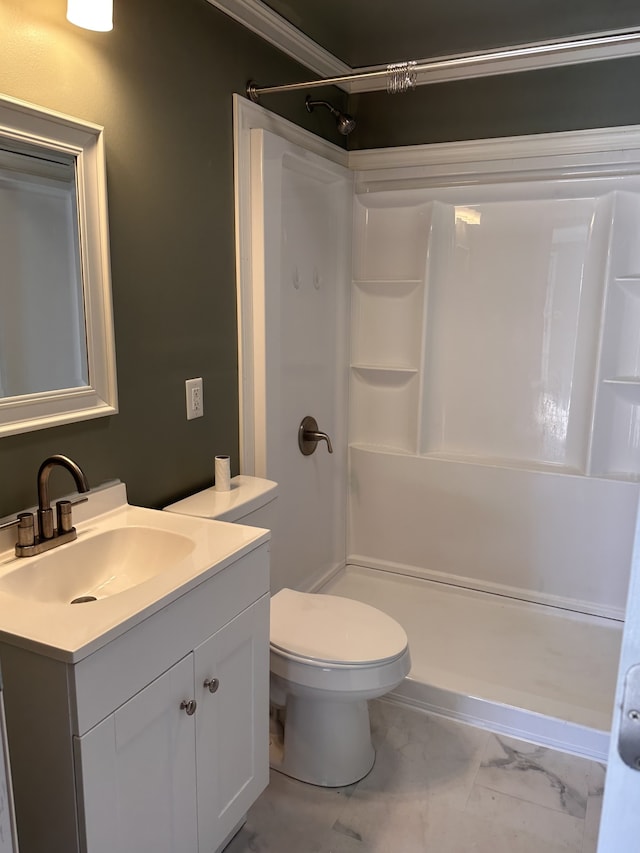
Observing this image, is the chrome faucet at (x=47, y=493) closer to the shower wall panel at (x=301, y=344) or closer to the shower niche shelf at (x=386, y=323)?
the shower wall panel at (x=301, y=344)

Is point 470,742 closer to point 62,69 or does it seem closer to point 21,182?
point 21,182

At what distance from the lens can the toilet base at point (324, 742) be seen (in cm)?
188

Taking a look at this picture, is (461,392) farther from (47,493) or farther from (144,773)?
(144,773)

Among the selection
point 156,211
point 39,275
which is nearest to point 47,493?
point 39,275

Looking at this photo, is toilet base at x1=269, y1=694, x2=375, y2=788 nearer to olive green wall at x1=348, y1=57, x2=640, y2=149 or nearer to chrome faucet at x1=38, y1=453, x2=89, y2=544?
chrome faucet at x1=38, y1=453, x2=89, y2=544

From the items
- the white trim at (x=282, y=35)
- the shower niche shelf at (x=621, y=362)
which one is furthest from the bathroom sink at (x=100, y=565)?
the shower niche shelf at (x=621, y=362)

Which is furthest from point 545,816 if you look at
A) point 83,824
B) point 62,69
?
point 62,69

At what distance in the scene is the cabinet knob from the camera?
1.31 meters

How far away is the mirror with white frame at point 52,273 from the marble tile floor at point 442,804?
1205mm

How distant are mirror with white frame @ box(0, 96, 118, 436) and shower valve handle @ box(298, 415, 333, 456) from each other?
108 centimetres

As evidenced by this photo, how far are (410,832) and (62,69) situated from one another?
2.07 meters

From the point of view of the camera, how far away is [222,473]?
6.72 ft

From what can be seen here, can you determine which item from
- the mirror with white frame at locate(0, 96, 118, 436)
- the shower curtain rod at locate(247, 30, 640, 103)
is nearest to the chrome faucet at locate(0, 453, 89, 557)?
the mirror with white frame at locate(0, 96, 118, 436)

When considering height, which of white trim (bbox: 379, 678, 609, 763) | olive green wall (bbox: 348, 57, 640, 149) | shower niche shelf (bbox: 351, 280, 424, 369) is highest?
olive green wall (bbox: 348, 57, 640, 149)
